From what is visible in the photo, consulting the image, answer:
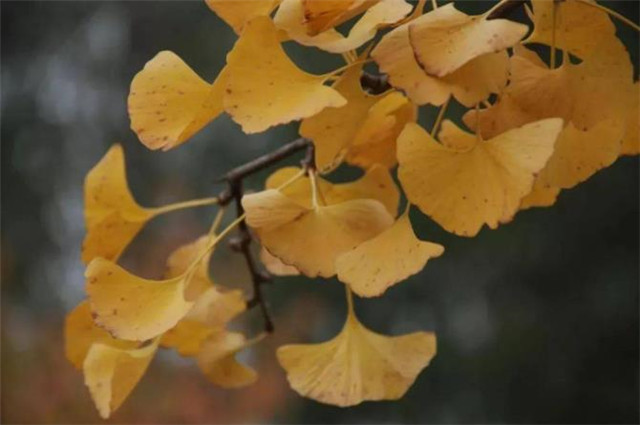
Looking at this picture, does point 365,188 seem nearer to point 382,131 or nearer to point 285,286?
point 382,131

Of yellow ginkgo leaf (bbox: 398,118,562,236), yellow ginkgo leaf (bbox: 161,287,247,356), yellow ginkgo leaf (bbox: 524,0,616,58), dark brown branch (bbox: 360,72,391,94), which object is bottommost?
yellow ginkgo leaf (bbox: 161,287,247,356)

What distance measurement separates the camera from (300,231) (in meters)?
0.37

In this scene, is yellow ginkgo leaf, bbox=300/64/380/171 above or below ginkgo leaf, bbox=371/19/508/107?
below

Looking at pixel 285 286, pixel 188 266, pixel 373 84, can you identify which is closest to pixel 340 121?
pixel 373 84

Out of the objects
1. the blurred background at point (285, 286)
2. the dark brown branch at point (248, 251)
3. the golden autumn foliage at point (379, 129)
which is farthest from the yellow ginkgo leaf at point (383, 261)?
the blurred background at point (285, 286)

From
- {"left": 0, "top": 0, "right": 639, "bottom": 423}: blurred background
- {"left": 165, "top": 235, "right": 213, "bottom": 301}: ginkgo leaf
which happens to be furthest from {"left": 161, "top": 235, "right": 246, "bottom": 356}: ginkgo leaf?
{"left": 0, "top": 0, "right": 639, "bottom": 423}: blurred background

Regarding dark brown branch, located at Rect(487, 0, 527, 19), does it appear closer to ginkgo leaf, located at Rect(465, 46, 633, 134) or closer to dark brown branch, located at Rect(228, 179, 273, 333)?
ginkgo leaf, located at Rect(465, 46, 633, 134)

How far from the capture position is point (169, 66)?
391 millimetres

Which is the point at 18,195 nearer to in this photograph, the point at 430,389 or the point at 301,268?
the point at 430,389

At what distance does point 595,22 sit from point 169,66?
145 mm

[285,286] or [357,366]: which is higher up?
[357,366]

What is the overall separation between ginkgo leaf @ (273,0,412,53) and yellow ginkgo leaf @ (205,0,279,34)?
0.03m

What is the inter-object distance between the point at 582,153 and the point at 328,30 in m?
0.09

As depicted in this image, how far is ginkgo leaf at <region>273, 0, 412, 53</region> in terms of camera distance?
322 millimetres
